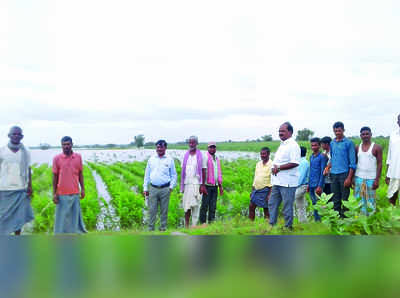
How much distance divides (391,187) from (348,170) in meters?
0.53

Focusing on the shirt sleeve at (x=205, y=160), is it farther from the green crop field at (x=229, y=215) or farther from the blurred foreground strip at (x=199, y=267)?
the blurred foreground strip at (x=199, y=267)

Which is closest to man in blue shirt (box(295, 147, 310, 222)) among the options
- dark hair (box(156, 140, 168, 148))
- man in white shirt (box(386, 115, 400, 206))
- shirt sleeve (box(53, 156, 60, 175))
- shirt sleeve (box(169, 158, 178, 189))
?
man in white shirt (box(386, 115, 400, 206))

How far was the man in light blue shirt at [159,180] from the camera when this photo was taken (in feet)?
16.6

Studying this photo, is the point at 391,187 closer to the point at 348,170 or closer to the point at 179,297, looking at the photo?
the point at 348,170

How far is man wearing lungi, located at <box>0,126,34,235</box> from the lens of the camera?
11.6ft

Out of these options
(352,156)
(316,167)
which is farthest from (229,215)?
(352,156)

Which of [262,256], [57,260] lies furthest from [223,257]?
[57,260]

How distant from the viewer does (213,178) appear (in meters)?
5.62

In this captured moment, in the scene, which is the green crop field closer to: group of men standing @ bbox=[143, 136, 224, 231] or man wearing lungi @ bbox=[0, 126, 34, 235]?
group of men standing @ bbox=[143, 136, 224, 231]

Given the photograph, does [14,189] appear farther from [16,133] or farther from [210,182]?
[210,182]

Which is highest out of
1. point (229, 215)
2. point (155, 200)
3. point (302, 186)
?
point (302, 186)

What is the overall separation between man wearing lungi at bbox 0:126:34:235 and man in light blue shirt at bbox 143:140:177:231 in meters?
1.70

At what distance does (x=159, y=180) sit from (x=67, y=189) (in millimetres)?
1331

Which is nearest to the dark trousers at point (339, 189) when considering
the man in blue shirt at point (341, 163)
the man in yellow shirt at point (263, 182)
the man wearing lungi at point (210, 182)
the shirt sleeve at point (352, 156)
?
the man in blue shirt at point (341, 163)
